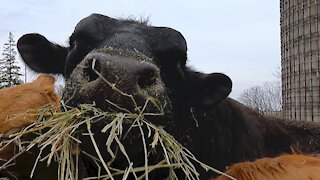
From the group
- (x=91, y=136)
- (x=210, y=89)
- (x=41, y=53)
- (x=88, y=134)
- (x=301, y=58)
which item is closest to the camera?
(x=91, y=136)

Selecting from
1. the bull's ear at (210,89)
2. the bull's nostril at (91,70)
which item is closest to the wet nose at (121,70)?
the bull's nostril at (91,70)

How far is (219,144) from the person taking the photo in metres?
5.11

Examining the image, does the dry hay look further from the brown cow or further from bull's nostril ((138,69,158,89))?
the brown cow

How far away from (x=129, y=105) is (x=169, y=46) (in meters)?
0.89

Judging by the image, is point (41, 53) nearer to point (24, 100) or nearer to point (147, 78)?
point (24, 100)

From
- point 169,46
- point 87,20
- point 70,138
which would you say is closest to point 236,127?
point 169,46

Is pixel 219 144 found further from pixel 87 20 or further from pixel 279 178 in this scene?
pixel 279 178

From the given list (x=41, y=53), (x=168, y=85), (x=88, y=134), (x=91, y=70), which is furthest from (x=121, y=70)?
(x=41, y=53)

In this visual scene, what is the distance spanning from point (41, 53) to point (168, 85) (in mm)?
1198

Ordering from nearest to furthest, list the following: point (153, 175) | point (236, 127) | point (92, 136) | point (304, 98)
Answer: point (92, 136), point (153, 175), point (236, 127), point (304, 98)

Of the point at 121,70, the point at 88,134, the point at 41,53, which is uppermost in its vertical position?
the point at 41,53

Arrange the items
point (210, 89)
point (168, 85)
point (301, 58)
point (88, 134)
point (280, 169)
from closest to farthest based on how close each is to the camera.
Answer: point (280, 169)
point (88, 134)
point (168, 85)
point (210, 89)
point (301, 58)

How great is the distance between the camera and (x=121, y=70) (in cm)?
340

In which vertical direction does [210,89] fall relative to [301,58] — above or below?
below
